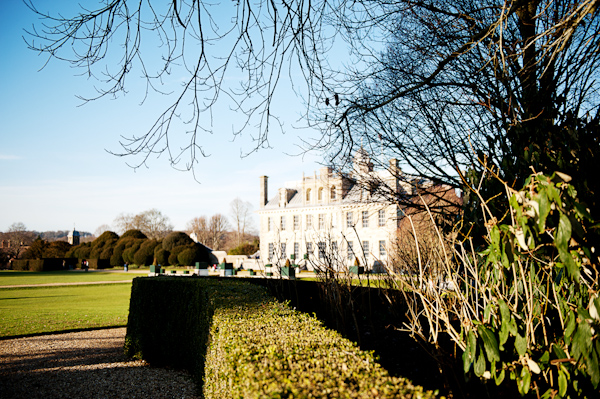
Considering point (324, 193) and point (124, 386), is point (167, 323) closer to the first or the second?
point (124, 386)

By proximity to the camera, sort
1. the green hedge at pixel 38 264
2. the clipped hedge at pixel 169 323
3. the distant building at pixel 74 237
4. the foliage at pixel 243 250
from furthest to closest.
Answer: the distant building at pixel 74 237
the foliage at pixel 243 250
the green hedge at pixel 38 264
the clipped hedge at pixel 169 323

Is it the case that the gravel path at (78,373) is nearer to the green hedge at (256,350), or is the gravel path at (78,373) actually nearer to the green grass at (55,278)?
the green hedge at (256,350)

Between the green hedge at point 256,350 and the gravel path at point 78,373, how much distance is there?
38 centimetres

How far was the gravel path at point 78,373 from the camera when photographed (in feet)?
18.2

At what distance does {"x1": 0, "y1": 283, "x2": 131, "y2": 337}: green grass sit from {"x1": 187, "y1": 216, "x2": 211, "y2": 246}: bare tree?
45.3 metres

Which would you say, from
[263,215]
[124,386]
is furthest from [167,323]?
[263,215]

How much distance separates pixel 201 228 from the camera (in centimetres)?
6638

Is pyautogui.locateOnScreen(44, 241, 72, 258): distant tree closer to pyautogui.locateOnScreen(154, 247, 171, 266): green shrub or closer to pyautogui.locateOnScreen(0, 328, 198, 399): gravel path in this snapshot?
pyautogui.locateOnScreen(154, 247, 171, 266): green shrub

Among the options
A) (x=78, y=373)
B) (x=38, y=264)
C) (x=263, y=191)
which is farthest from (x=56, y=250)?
(x=78, y=373)

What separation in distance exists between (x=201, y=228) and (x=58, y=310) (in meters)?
54.5

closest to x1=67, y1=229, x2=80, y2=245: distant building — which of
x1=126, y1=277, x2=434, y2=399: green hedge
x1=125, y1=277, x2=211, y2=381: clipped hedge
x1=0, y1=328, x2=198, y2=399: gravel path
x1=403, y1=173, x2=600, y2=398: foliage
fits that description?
x1=0, y1=328, x2=198, y2=399: gravel path

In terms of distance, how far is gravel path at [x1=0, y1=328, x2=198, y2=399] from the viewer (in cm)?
554

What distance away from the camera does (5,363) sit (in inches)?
271

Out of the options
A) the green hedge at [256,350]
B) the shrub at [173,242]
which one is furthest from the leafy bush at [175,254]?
the green hedge at [256,350]
